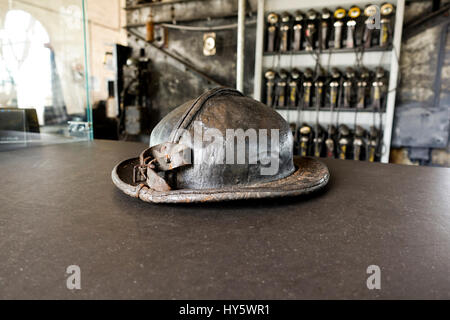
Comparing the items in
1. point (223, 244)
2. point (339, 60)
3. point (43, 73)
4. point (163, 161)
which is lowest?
point (223, 244)

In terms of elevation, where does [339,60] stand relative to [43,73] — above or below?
above

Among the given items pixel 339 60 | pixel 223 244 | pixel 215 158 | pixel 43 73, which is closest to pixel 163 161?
pixel 215 158

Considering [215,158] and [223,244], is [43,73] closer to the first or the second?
[215,158]

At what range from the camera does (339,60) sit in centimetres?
324

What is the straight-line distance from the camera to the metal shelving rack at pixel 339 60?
2932mm

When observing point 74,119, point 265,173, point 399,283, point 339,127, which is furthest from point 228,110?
point 339,127

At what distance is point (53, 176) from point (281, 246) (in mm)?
974

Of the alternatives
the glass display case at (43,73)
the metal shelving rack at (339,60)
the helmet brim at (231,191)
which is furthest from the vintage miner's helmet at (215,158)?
the metal shelving rack at (339,60)

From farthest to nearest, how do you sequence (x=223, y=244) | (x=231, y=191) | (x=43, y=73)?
(x=43, y=73) < (x=231, y=191) < (x=223, y=244)

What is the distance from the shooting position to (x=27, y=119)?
1.96m

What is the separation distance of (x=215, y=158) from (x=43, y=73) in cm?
206

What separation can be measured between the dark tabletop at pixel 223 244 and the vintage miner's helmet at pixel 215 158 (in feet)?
0.17

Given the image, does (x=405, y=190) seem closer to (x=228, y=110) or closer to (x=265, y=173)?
(x=265, y=173)

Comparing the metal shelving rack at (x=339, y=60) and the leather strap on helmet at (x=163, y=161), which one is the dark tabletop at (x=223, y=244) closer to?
the leather strap on helmet at (x=163, y=161)
